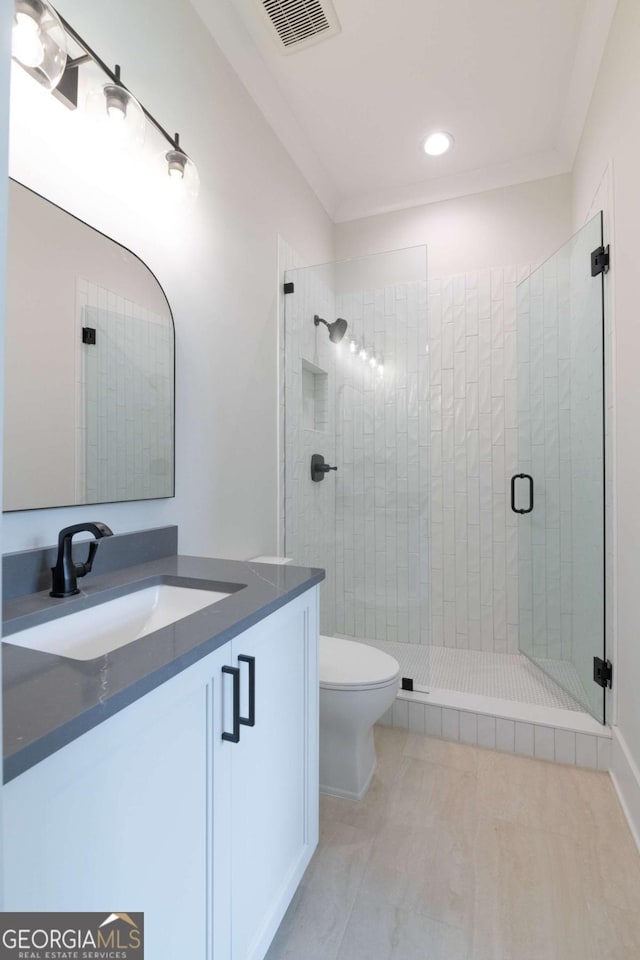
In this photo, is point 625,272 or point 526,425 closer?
point 625,272

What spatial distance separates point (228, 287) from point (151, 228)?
46cm

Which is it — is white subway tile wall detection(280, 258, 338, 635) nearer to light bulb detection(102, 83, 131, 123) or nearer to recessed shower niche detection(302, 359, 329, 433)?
recessed shower niche detection(302, 359, 329, 433)

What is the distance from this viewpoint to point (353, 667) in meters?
1.63

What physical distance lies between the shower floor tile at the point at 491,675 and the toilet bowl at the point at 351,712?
55 centimetres

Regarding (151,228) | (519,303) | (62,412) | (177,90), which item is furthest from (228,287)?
(519,303)

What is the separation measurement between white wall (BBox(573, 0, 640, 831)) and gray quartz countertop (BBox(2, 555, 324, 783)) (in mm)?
1219

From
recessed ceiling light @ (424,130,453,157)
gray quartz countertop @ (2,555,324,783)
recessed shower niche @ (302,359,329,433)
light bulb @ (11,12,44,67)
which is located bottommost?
gray quartz countertop @ (2,555,324,783)

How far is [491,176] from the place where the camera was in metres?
2.67

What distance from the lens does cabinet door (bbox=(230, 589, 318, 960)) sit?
89 cm

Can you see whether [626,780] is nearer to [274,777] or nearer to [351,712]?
[351,712]

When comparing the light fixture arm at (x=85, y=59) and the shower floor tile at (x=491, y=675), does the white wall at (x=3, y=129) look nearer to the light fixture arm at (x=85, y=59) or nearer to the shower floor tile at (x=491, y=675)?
the light fixture arm at (x=85, y=59)

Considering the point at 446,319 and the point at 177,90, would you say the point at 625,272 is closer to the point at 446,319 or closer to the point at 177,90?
the point at 446,319

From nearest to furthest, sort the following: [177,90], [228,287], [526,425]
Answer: [177,90] → [228,287] → [526,425]

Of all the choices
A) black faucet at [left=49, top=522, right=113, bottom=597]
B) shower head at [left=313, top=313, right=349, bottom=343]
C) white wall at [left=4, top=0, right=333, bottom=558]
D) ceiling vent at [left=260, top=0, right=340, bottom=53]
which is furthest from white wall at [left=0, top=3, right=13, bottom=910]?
shower head at [left=313, top=313, right=349, bottom=343]
